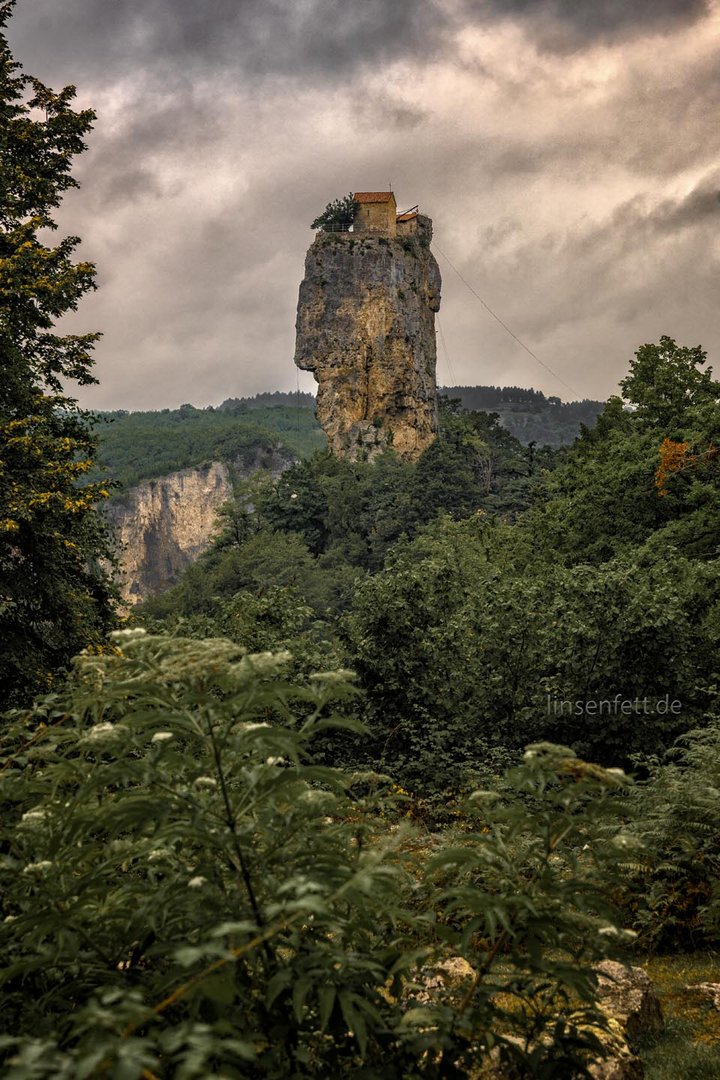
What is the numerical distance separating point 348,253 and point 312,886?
84498mm

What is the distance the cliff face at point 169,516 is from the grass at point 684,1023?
12159 centimetres

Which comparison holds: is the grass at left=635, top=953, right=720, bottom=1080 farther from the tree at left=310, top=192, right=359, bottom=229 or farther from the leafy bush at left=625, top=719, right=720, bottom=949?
the tree at left=310, top=192, right=359, bottom=229

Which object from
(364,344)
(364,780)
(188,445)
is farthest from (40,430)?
(188,445)

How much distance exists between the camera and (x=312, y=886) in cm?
191

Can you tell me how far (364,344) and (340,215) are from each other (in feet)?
48.9

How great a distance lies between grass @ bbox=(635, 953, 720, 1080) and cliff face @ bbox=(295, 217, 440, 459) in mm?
73922

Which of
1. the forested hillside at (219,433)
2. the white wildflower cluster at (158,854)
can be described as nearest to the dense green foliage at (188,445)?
the forested hillside at (219,433)

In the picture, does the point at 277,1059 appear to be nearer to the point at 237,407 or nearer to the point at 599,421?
the point at 599,421

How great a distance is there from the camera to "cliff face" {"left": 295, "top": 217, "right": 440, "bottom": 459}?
8081 centimetres

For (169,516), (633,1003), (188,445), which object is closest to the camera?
(633,1003)

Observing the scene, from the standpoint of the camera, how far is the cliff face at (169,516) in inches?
4980

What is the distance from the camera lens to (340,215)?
276ft

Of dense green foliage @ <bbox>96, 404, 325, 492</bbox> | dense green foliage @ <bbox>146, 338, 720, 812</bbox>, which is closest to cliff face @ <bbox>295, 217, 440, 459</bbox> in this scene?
dense green foliage @ <bbox>96, 404, 325, 492</bbox>

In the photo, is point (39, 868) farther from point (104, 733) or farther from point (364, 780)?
point (364, 780)
